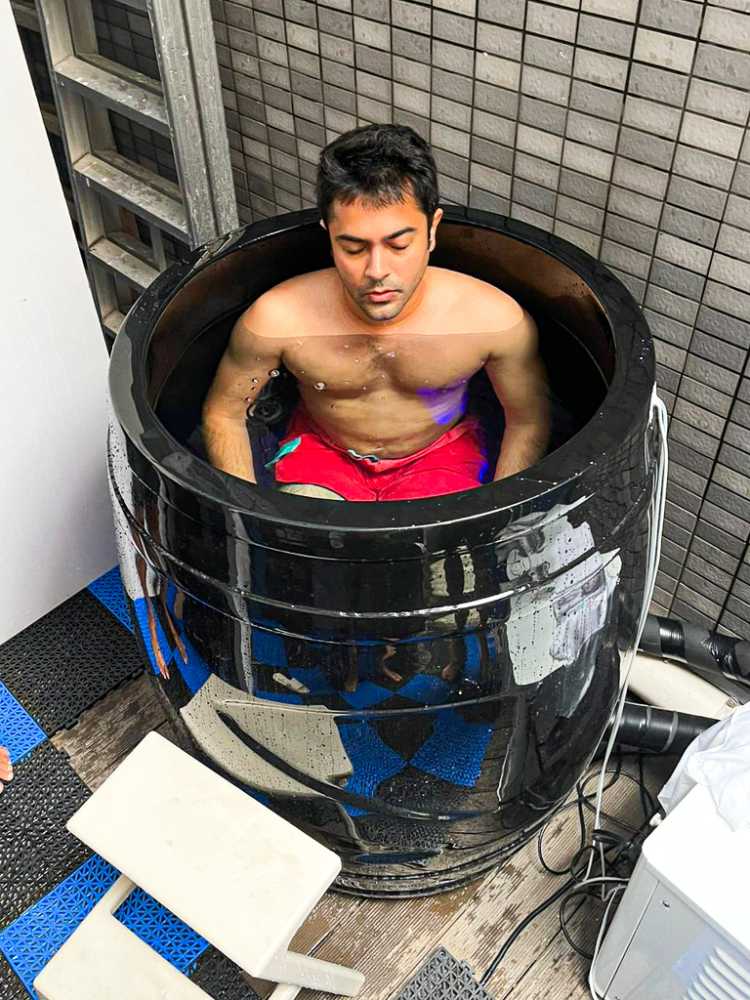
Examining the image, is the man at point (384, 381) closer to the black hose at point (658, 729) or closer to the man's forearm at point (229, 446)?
the man's forearm at point (229, 446)

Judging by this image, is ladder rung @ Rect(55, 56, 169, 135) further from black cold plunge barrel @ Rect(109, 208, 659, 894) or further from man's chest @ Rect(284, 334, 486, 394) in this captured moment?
man's chest @ Rect(284, 334, 486, 394)

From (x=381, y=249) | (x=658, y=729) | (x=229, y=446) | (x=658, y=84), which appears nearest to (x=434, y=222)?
(x=381, y=249)

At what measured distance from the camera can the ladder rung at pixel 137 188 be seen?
1822mm

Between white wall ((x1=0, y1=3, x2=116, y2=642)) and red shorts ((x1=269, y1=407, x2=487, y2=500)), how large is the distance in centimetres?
41

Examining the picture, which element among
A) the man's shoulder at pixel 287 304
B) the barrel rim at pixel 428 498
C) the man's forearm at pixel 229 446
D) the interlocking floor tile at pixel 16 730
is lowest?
the interlocking floor tile at pixel 16 730

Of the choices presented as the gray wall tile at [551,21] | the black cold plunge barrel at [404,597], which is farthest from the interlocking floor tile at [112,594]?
the gray wall tile at [551,21]

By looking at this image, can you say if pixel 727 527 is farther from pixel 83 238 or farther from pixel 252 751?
pixel 83 238

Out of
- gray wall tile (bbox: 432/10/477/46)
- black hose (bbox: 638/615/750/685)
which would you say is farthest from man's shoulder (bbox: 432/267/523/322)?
black hose (bbox: 638/615/750/685)

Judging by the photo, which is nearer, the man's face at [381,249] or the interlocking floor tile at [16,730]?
the man's face at [381,249]

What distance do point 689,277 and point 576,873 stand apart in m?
0.92

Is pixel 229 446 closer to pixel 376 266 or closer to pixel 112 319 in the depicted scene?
pixel 376 266

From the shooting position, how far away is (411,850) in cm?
127

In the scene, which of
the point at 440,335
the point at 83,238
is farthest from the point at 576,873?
the point at 83,238

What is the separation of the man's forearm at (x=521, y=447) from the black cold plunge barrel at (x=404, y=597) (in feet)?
0.17
